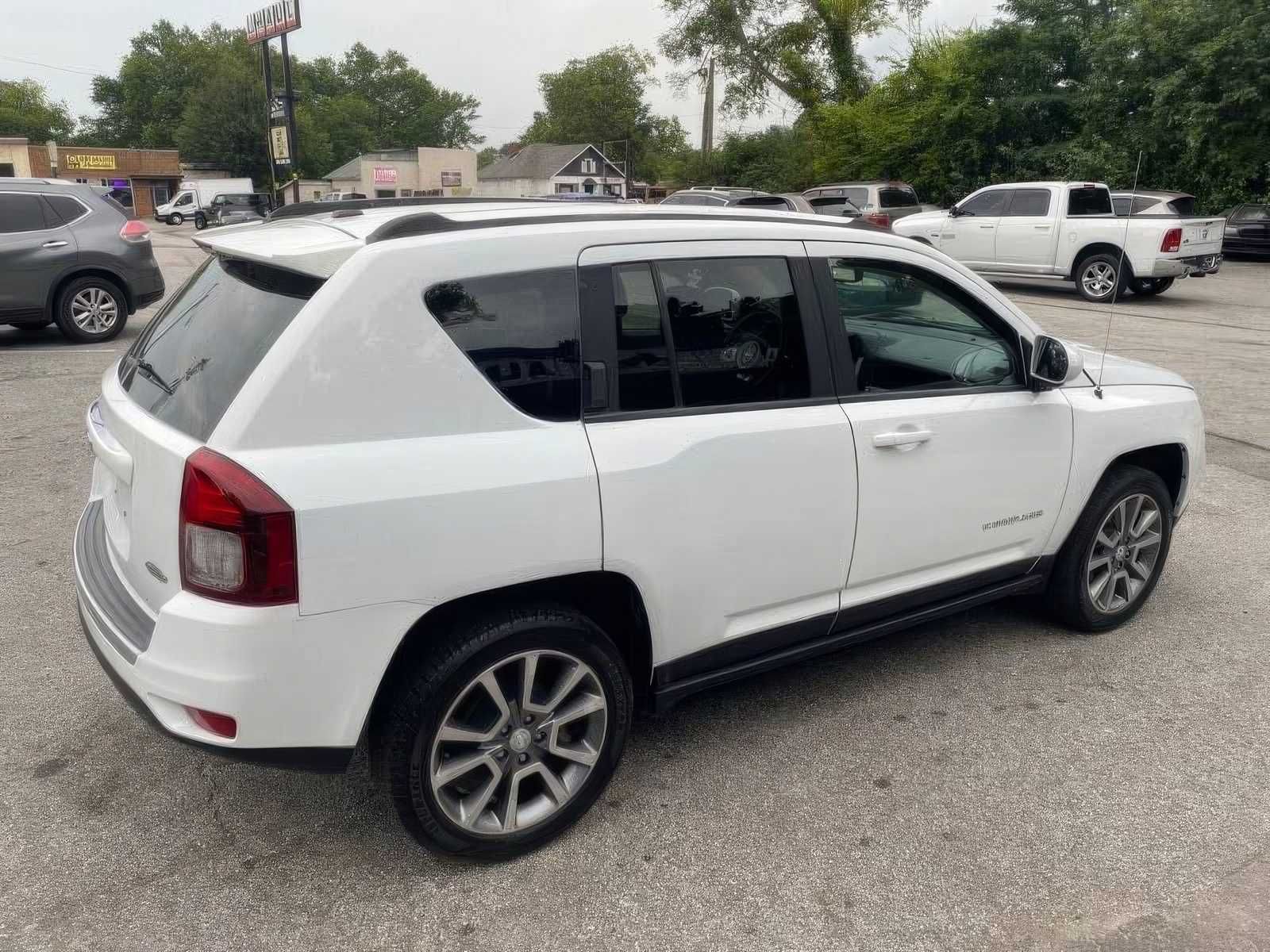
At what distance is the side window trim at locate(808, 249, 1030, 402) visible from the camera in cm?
322

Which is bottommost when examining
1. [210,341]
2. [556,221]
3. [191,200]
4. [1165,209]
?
[210,341]

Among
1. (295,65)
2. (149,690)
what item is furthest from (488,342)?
(295,65)

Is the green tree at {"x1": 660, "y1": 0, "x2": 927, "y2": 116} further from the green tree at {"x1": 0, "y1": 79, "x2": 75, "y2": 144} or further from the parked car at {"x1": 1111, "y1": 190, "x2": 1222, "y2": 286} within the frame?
the green tree at {"x1": 0, "y1": 79, "x2": 75, "y2": 144}

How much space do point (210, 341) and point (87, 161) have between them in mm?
85614

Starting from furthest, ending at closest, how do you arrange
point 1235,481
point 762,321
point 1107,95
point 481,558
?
1. point 1107,95
2. point 1235,481
3. point 762,321
4. point 481,558

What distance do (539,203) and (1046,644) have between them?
271cm

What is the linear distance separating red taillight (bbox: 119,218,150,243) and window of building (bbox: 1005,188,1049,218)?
533 inches

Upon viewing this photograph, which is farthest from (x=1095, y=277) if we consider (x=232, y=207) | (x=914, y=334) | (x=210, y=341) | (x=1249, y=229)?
(x=232, y=207)

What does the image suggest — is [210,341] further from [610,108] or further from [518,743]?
[610,108]

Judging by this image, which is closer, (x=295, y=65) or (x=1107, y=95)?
(x=1107, y=95)

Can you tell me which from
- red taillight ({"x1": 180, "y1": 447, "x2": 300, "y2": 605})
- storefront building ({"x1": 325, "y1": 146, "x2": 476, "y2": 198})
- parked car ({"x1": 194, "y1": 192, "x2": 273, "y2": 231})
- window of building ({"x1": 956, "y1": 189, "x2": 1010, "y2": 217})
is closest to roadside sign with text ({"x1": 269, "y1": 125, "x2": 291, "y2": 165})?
parked car ({"x1": 194, "y1": 192, "x2": 273, "y2": 231})

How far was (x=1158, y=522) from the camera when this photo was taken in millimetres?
4301

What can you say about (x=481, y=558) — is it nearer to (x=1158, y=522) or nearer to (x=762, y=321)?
(x=762, y=321)

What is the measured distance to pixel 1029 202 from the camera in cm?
1694
